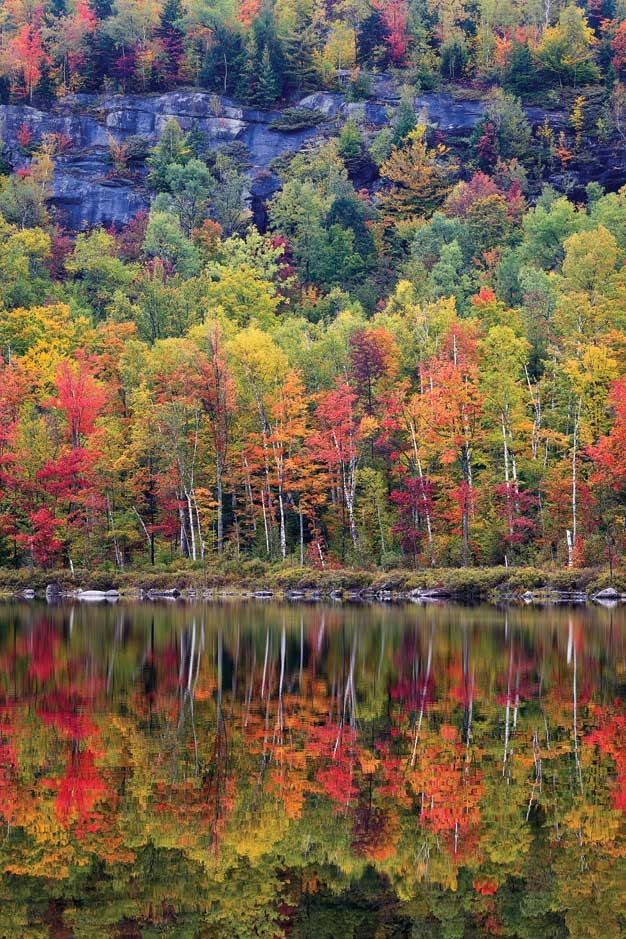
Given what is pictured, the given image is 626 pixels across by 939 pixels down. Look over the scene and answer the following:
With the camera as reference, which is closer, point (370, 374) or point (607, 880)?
point (607, 880)

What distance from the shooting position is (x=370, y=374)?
226 ft

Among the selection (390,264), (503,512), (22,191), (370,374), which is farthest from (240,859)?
(22,191)

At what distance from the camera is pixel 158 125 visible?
5217 inches

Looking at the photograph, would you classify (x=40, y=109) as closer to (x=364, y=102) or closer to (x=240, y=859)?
(x=364, y=102)

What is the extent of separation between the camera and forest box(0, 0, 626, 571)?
64.1 meters

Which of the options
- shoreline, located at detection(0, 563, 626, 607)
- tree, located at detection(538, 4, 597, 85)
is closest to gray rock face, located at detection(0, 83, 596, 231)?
tree, located at detection(538, 4, 597, 85)

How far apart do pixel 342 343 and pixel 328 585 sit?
18.5 metres

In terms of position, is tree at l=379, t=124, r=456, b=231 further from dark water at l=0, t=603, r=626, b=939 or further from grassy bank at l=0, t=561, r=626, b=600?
dark water at l=0, t=603, r=626, b=939

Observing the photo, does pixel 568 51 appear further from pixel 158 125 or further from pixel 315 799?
pixel 315 799

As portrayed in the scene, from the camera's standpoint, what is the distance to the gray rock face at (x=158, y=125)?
125m

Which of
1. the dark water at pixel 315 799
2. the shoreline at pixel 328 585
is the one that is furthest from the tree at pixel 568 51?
the dark water at pixel 315 799

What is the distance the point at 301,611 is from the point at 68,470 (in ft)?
72.1

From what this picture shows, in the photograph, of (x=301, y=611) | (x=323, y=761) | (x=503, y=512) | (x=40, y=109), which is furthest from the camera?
(x=40, y=109)

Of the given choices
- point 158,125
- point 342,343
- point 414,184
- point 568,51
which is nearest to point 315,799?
point 342,343
